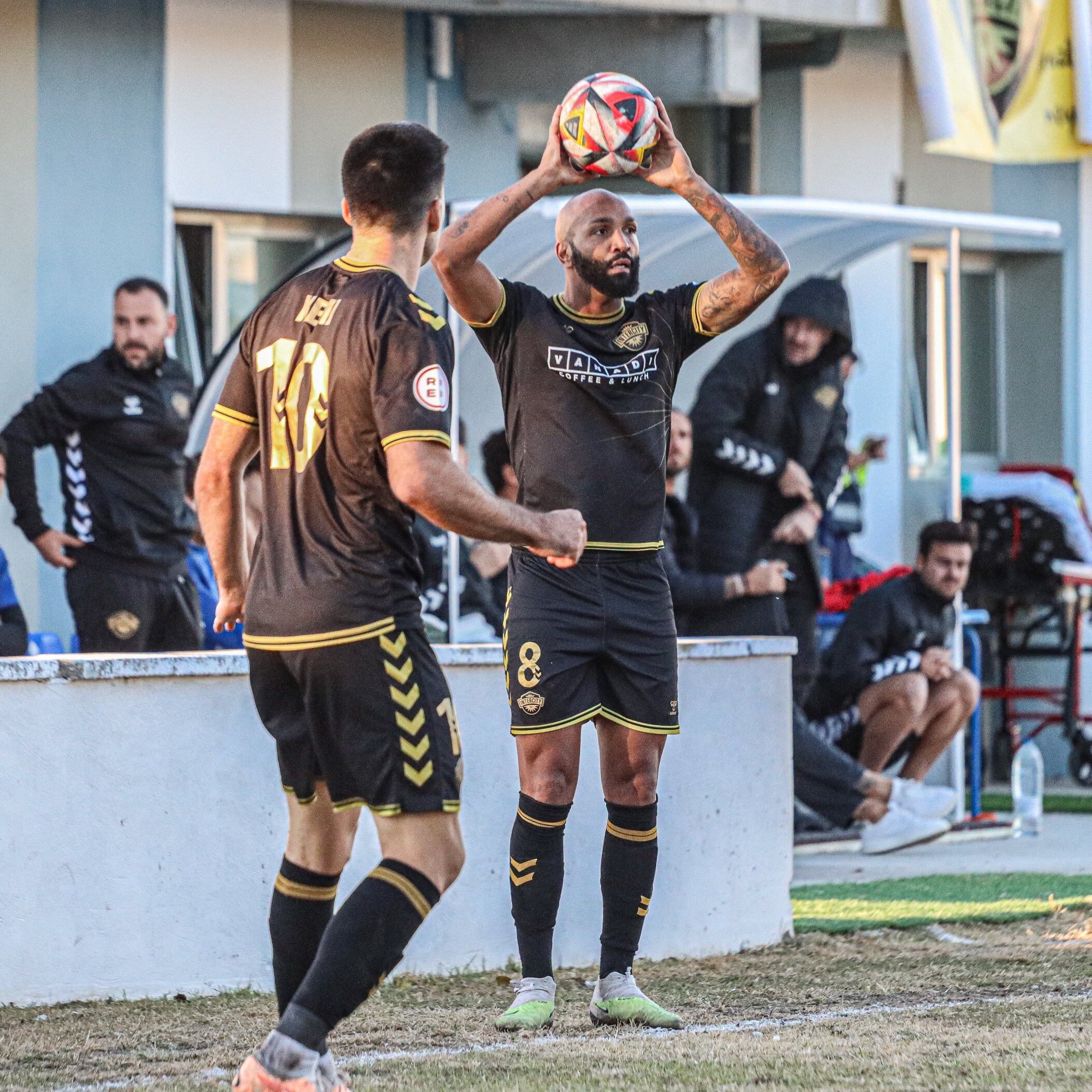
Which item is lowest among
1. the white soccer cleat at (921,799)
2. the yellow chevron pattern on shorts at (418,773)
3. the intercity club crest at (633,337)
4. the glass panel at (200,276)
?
the white soccer cleat at (921,799)

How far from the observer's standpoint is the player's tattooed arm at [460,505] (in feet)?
12.6

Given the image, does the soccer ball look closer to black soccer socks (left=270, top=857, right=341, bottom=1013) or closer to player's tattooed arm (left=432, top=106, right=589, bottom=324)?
player's tattooed arm (left=432, top=106, right=589, bottom=324)

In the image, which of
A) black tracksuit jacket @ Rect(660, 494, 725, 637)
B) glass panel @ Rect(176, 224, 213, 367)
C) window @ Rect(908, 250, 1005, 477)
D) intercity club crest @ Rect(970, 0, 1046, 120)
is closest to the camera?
black tracksuit jacket @ Rect(660, 494, 725, 637)

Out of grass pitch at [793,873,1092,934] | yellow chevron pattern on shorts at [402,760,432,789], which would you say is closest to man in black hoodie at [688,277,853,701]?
grass pitch at [793,873,1092,934]

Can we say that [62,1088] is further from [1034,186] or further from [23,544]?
[1034,186]

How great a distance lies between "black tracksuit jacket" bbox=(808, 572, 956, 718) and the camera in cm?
988

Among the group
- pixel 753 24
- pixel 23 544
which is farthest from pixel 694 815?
pixel 753 24

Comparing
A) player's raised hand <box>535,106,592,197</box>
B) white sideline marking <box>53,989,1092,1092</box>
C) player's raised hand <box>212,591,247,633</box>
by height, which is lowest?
white sideline marking <box>53,989,1092,1092</box>

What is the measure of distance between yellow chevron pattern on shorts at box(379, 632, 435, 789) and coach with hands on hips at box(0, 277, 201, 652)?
176 inches

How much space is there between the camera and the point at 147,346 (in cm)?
841

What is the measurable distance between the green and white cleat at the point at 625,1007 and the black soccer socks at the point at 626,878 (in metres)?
0.03

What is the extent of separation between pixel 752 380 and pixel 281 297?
209 inches

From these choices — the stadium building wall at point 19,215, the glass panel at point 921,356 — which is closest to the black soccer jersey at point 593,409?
the stadium building wall at point 19,215

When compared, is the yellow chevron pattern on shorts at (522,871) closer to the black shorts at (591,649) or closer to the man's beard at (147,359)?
the black shorts at (591,649)
